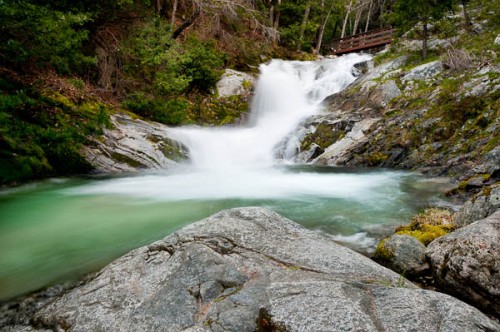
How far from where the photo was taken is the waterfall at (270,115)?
13508 mm

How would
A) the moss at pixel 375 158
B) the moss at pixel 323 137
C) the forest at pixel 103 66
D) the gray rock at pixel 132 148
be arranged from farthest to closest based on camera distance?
the moss at pixel 323 137
the moss at pixel 375 158
the gray rock at pixel 132 148
the forest at pixel 103 66

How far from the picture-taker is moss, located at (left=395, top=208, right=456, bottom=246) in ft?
15.5

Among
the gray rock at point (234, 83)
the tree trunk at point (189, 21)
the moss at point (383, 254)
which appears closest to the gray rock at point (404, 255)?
the moss at point (383, 254)

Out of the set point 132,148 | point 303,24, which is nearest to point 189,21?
point 132,148

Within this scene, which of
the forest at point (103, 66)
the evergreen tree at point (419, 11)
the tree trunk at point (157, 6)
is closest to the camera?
the forest at point (103, 66)

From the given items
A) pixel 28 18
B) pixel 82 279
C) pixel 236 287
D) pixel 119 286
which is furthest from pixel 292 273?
pixel 28 18

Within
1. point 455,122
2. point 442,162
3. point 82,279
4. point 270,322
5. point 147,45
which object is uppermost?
point 147,45

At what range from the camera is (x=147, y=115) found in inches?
542

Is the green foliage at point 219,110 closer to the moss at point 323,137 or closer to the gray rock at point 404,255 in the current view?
the moss at point 323,137

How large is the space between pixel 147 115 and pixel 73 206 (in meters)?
7.24

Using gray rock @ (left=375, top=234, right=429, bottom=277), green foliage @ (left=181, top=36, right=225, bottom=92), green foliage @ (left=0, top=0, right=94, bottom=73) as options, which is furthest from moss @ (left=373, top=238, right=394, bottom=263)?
green foliage @ (left=181, top=36, right=225, bottom=92)

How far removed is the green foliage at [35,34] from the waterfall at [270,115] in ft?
15.3

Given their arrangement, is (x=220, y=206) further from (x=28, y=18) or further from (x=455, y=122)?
(x=455, y=122)

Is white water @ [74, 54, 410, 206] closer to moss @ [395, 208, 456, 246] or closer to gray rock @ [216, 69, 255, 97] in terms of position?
gray rock @ [216, 69, 255, 97]
